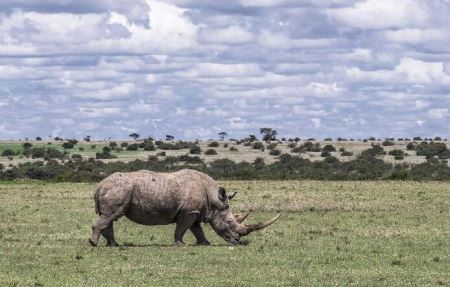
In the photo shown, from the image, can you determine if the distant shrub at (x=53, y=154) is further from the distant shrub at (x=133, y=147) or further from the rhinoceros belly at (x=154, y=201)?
the rhinoceros belly at (x=154, y=201)

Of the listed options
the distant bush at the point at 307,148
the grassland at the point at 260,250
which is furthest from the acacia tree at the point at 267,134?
the grassland at the point at 260,250

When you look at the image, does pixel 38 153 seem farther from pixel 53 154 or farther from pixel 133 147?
pixel 133 147

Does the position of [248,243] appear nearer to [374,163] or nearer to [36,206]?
[36,206]

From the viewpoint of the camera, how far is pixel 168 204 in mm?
27672

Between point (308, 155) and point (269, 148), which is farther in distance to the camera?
point (269, 148)

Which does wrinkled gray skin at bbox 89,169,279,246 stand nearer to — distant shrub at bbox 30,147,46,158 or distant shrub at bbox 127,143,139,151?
distant shrub at bbox 30,147,46,158

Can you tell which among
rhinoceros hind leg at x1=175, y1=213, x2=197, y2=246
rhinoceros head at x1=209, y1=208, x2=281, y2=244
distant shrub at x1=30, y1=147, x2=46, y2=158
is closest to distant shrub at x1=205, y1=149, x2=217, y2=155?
distant shrub at x1=30, y1=147, x2=46, y2=158

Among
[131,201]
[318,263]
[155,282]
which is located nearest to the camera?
[155,282]

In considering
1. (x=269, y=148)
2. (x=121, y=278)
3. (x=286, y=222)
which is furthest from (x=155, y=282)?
(x=269, y=148)

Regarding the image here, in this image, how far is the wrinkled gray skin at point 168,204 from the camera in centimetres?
2736

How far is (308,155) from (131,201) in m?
85.9

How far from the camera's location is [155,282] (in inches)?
801

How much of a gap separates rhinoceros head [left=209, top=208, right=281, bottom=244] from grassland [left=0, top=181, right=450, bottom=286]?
1.63 ft

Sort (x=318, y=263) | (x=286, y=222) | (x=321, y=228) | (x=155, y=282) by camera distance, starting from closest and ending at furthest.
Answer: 1. (x=155, y=282)
2. (x=318, y=263)
3. (x=321, y=228)
4. (x=286, y=222)
